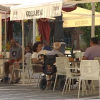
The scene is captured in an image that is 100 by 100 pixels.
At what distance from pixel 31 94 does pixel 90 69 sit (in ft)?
6.88

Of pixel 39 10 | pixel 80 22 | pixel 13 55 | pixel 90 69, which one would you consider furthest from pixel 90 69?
pixel 80 22

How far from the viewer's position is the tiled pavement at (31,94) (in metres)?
10.5

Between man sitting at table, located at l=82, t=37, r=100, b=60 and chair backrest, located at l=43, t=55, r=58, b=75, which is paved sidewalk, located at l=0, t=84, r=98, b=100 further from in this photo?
man sitting at table, located at l=82, t=37, r=100, b=60

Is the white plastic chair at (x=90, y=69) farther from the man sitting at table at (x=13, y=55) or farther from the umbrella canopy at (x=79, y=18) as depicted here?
the umbrella canopy at (x=79, y=18)

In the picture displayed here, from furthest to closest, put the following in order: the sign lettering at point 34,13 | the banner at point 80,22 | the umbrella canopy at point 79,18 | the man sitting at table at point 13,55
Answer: the umbrella canopy at point 79,18
the banner at point 80,22
the man sitting at table at point 13,55
the sign lettering at point 34,13

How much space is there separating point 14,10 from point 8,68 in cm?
350

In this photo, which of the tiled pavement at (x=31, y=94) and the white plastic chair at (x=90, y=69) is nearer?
the white plastic chair at (x=90, y=69)

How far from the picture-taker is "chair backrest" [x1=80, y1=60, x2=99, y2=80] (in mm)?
9938

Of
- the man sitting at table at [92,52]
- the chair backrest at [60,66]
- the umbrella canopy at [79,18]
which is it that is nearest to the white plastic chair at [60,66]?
the chair backrest at [60,66]

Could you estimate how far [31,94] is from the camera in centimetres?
1135

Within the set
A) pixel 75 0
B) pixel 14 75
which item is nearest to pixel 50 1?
pixel 75 0

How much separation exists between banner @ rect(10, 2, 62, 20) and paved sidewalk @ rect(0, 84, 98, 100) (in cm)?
203

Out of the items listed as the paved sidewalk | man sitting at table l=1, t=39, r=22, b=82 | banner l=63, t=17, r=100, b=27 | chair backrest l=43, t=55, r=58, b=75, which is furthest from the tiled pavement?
banner l=63, t=17, r=100, b=27

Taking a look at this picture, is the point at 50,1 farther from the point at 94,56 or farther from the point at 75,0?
the point at 94,56
